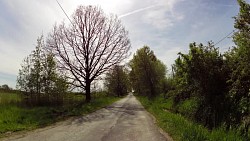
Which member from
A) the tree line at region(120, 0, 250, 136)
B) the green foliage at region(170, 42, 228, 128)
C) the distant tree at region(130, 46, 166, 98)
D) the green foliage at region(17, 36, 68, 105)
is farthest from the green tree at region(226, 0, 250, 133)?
the distant tree at region(130, 46, 166, 98)

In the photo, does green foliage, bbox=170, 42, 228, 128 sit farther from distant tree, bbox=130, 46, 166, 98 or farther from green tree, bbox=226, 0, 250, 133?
distant tree, bbox=130, 46, 166, 98

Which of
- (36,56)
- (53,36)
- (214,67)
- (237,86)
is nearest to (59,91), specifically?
(36,56)

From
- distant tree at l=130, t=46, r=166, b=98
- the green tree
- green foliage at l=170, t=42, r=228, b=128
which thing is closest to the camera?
the green tree

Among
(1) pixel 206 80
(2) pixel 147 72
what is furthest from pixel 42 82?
(2) pixel 147 72

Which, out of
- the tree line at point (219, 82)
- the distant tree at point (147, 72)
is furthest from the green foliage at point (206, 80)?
the distant tree at point (147, 72)

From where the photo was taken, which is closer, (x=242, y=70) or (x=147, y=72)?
(x=242, y=70)

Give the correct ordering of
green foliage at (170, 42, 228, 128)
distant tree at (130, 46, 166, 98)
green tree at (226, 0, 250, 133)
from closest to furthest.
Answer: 1. green tree at (226, 0, 250, 133)
2. green foliage at (170, 42, 228, 128)
3. distant tree at (130, 46, 166, 98)

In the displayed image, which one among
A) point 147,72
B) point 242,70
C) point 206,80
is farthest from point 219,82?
point 147,72

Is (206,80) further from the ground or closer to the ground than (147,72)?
closer to the ground

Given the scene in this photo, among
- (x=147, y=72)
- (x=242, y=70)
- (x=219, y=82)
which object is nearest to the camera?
(x=242, y=70)

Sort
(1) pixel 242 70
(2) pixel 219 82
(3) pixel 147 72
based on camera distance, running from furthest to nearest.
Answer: (3) pixel 147 72, (2) pixel 219 82, (1) pixel 242 70

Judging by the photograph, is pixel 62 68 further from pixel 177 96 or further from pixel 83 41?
pixel 177 96

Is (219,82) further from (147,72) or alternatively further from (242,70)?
(147,72)

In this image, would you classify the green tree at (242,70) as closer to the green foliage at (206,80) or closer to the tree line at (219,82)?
the tree line at (219,82)
